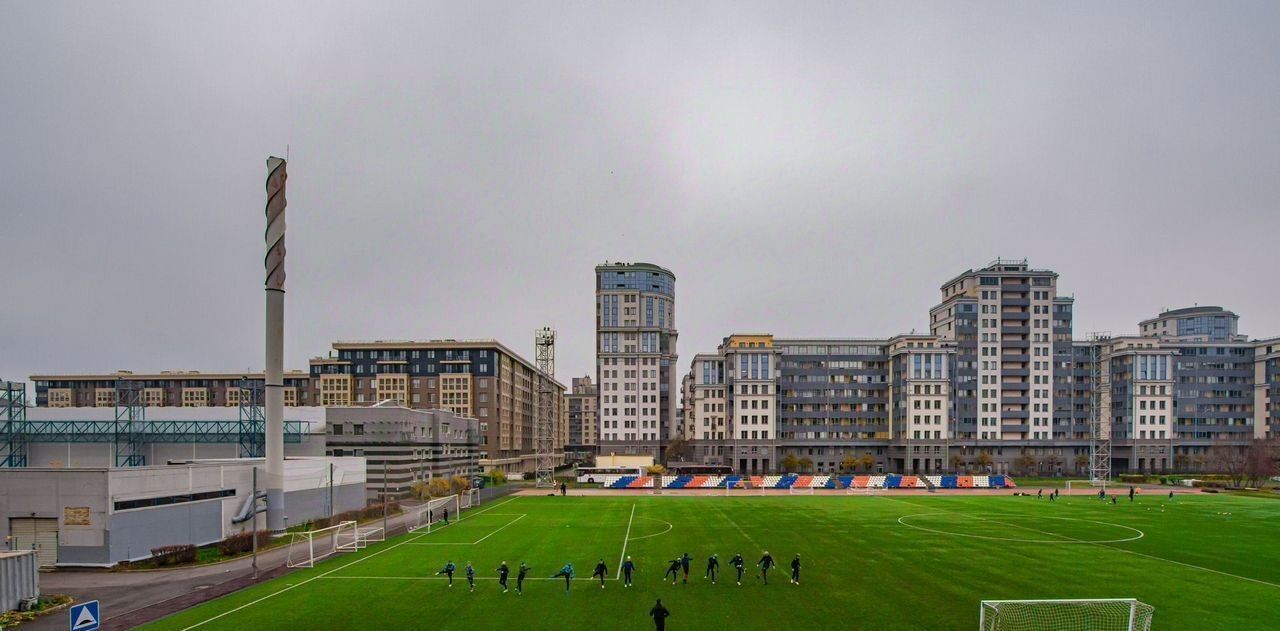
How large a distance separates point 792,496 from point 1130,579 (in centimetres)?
5218

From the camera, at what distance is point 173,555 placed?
41000 millimetres

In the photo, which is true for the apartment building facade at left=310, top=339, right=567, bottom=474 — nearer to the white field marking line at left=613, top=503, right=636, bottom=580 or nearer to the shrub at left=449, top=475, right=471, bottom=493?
the shrub at left=449, top=475, right=471, bottom=493

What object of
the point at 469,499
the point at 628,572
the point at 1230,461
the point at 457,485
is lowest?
the point at 1230,461

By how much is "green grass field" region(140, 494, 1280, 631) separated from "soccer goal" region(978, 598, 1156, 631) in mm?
1046

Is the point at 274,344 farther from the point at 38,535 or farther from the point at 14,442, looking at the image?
the point at 14,442

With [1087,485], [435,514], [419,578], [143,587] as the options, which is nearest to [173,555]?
[143,587]

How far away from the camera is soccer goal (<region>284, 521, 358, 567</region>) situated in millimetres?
42094

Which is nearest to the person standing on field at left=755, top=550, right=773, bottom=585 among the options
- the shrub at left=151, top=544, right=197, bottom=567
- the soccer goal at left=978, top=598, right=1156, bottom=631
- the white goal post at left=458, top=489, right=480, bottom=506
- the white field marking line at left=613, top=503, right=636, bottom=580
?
the white field marking line at left=613, top=503, right=636, bottom=580

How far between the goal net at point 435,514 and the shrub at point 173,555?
16.6 meters

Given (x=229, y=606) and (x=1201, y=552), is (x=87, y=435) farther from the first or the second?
(x=1201, y=552)

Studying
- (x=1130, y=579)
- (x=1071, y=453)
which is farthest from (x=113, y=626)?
(x=1071, y=453)

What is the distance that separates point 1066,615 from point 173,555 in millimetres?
47298

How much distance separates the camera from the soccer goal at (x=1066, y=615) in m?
28.1

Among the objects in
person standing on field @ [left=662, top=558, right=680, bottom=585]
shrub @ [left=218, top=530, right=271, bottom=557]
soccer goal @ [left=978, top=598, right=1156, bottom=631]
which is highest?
soccer goal @ [left=978, top=598, right=1156, bottom=631]
